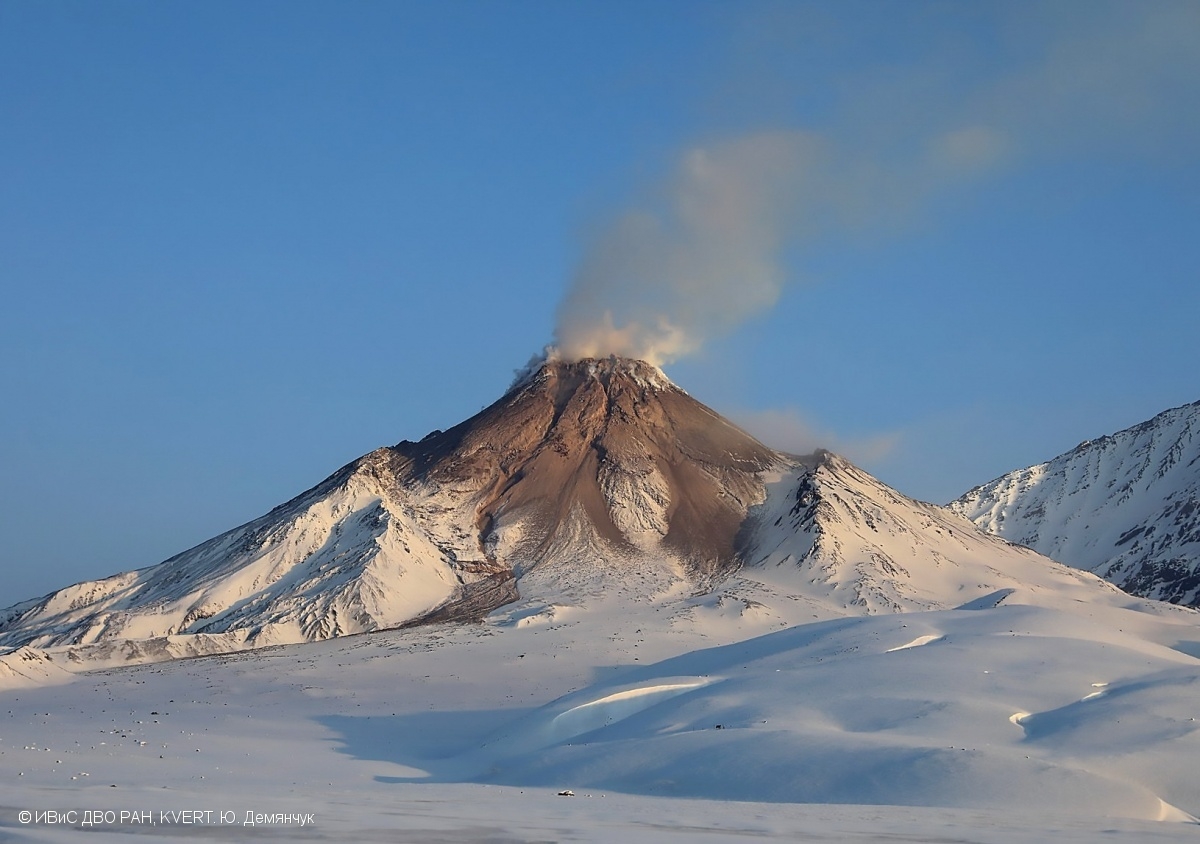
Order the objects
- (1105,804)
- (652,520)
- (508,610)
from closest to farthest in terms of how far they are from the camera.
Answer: (1105,804)
(508,610)
(652,520)

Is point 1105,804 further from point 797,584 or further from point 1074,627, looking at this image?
point 797,584

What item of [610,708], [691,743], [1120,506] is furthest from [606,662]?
[1120,506]

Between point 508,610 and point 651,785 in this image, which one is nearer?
point 651,785

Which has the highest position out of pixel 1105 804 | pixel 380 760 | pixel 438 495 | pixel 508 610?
pixel 438 495

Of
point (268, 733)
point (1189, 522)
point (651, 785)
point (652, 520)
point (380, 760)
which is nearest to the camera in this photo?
point (651, 785)

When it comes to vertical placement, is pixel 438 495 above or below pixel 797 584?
above

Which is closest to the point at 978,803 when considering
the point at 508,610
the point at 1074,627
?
the point at 1074,627

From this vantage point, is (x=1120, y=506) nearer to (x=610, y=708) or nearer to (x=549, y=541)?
(x=549, y=541)

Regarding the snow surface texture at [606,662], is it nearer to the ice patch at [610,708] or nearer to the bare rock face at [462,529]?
the ice patch at [610,708]

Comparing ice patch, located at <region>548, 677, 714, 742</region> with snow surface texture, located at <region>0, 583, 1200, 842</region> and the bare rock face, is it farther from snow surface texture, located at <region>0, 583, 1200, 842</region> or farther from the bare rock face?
the bare rock face
